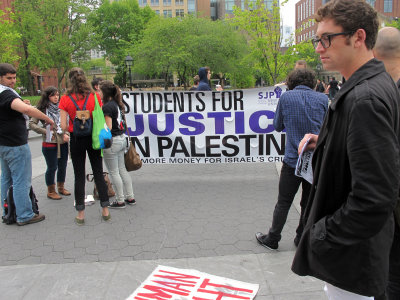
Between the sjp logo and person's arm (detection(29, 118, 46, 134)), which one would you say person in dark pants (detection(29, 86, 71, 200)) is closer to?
person's arm (detection(29, 118, 46, 134))

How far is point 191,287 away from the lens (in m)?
3.03

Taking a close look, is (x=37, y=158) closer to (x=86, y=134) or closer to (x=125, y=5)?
(x=86, y=134)

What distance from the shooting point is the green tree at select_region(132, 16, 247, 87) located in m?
37.7

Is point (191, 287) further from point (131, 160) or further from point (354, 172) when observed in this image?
point (131, 160)

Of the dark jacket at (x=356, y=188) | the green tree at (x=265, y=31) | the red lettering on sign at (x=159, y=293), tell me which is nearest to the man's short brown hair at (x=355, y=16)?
the dark jacket at (x=356, y=188)

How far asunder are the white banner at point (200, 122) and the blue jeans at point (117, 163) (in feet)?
3.98

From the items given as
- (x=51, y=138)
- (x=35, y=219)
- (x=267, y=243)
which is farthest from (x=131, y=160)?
(x=267, y=243)

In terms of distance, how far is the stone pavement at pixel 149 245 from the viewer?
10.2 ft

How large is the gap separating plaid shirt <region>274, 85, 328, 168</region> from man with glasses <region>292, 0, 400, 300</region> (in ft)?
6.06

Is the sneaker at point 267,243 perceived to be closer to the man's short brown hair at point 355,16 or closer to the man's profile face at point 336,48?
the man's profile face at point 336,48

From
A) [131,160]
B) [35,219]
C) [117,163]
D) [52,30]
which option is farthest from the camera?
[52,30]

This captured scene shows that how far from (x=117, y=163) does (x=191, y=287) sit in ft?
8.27

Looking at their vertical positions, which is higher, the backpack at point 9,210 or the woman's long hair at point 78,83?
the woman's long hair at point 78,83

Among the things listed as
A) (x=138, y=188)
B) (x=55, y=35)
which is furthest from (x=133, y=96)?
(x=55, y=35)
